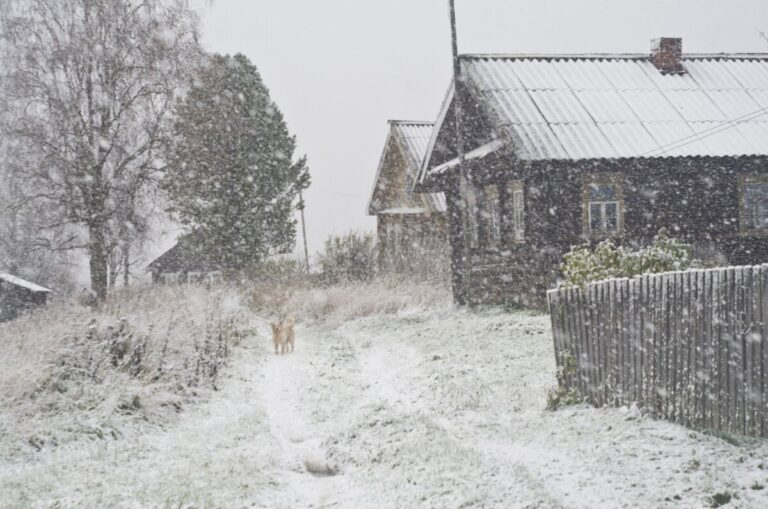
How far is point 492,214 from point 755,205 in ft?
21.1

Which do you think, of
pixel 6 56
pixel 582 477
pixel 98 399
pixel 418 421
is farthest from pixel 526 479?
pixel 6 56

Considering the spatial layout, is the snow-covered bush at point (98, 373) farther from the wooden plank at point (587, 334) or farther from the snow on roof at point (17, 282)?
the snow on roof at point (17, 282)

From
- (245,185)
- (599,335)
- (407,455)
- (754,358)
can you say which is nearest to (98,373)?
(407,455)

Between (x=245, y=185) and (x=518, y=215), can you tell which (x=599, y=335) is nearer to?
(x=518, y=215)

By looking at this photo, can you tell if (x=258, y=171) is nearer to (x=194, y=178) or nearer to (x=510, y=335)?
(x=194, y=178)

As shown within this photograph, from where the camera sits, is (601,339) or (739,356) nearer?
(739,356)

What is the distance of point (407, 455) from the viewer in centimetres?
584

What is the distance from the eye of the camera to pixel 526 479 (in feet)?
16.4

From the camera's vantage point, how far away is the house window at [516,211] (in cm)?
1725

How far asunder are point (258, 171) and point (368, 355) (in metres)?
20.3

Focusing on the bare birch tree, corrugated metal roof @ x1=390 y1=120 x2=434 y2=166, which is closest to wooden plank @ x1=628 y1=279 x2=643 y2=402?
A: the bare birch tree

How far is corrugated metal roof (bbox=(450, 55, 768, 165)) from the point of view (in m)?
15.6

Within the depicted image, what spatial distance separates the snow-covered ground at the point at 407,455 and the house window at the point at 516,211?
798cm

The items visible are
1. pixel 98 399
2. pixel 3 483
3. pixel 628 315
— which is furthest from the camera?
pixel 98 399
